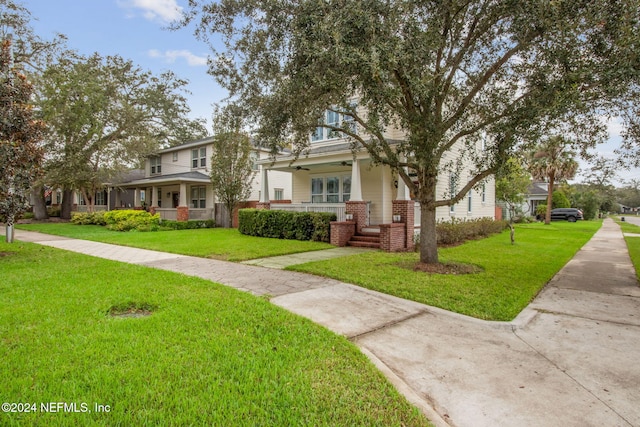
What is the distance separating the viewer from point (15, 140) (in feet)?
29.0

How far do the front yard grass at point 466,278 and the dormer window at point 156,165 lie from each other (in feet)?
78.5

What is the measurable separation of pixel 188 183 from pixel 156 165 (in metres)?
6.27

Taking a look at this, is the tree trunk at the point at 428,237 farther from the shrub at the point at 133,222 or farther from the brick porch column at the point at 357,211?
the shrub at the point at 133,222

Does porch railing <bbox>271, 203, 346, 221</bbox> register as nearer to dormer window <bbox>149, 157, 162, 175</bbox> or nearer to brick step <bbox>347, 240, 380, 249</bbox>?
brick step <bbox>347, 240, 380, 249</bbox>

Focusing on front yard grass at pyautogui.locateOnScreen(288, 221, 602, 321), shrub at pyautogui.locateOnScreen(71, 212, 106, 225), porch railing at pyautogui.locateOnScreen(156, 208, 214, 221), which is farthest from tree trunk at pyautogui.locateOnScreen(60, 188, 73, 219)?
front yard grass at pyautogui.locateOnScreen(288, 221, 602, 321)

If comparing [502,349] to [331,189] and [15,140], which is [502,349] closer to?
[15,140]

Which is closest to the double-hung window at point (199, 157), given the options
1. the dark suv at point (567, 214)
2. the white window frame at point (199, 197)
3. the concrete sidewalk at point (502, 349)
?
the white window frame at point (199, 197)

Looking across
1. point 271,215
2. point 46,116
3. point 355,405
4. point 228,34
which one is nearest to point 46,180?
point 46,116

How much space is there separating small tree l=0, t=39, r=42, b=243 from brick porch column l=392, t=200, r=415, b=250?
1125cm

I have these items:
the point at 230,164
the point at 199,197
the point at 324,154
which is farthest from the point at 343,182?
the point at 199,197

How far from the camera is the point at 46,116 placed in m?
21.8

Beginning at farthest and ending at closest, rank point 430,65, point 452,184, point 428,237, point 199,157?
point 199,157, point 452,184, point 428,237, point 430,65

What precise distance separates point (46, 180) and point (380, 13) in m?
25.4

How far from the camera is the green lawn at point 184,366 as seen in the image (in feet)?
8.05
